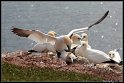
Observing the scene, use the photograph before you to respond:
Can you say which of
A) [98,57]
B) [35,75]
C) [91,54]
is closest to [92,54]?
[91,54]

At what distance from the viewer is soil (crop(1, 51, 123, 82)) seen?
16.3 metres

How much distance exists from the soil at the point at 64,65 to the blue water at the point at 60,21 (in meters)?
9.11

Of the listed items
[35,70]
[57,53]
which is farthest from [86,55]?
[35,70]

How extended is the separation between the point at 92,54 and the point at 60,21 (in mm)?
18510

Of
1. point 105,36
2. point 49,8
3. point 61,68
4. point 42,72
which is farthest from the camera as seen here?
point 49,8

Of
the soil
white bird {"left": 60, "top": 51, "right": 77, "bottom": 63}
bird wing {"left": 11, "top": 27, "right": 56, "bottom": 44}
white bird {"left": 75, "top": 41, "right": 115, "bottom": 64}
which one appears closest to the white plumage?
white bird {"left": 75, "top": 41, "right": 115, "bottom": 64}

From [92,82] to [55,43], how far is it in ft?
19.5

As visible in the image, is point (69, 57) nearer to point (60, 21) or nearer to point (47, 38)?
point (47, 38)

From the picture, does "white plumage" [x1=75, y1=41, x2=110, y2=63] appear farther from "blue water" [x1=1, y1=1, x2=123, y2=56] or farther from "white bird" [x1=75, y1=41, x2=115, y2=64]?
"blue water" [x1=1, y1=1, x2=123, y2=56]

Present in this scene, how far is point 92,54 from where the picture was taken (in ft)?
62.5

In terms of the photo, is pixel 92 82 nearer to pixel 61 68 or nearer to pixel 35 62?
pixel 61 68

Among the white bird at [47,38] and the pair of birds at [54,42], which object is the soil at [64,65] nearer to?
the pair of birds at [54,42]

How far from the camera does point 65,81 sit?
13.6m

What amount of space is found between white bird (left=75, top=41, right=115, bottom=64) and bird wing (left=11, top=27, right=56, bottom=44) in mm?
1204
